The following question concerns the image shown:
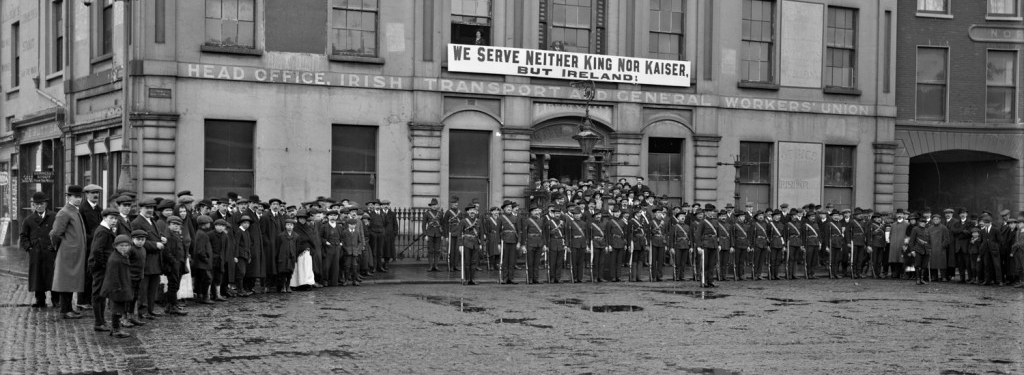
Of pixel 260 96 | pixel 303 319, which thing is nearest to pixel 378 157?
pixel 260 96

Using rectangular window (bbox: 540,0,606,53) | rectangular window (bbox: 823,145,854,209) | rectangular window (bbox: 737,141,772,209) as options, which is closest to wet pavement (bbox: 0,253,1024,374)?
rectangular window (bbox: 540,0,606,53)

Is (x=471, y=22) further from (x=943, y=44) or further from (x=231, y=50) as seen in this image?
(x=943, y=44)

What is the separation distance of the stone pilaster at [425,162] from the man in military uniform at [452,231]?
2728 mm

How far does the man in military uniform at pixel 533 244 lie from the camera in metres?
23.6

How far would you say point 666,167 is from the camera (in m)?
33.0

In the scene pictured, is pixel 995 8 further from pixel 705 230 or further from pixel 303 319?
pixel 303 319

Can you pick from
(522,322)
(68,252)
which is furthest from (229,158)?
(522,322)

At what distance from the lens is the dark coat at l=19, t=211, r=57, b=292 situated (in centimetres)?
1673

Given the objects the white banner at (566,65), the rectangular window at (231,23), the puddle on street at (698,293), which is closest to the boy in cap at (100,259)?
the puddle on street at (698,293)

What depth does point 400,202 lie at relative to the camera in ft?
96.1

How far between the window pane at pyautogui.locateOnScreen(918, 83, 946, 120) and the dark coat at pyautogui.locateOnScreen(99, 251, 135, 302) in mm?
29817

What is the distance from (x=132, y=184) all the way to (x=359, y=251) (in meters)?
7.02

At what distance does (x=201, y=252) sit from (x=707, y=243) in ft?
37.5

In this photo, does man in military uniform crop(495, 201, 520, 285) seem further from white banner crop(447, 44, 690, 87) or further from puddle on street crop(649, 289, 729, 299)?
white banner crop(447, 44, 690, 87)
